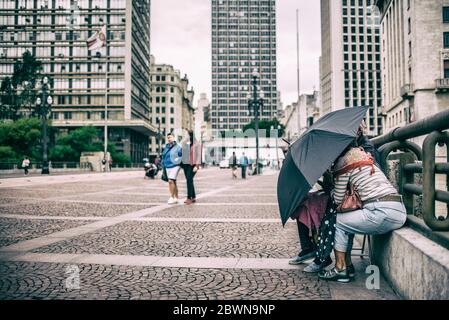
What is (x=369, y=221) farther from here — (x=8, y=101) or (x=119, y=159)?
(x=119, y=159)

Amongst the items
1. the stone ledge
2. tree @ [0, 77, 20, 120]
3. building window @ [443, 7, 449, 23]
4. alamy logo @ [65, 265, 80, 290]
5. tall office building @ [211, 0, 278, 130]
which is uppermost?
tall office building @ [211, 0, 278, 130]

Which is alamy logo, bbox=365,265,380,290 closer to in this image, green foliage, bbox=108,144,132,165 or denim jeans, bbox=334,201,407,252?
denim jeans, bbox=334,201,407,252

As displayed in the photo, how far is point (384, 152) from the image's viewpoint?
4.02 meters

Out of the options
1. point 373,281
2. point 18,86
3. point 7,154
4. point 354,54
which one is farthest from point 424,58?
point 354,54

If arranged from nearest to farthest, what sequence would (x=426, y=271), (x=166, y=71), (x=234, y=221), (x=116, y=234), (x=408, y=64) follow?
(x=426, y=271) → (x=116, y=234) → (x=234, y=221) → (x=408, y=64) → (x=166, y=71)

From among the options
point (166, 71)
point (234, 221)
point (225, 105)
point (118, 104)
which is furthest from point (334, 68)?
point (234, 221)

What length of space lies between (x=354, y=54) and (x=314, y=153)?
345ft

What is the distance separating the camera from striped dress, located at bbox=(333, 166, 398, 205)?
3.25 meters

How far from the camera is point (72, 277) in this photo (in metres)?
3.57

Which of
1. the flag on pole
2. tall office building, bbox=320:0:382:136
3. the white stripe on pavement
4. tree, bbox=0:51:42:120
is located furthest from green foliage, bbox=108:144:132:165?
the white stripe on pavement

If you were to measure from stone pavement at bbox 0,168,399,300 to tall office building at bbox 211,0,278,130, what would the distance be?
162 metres

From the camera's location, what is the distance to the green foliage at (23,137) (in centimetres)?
4044
